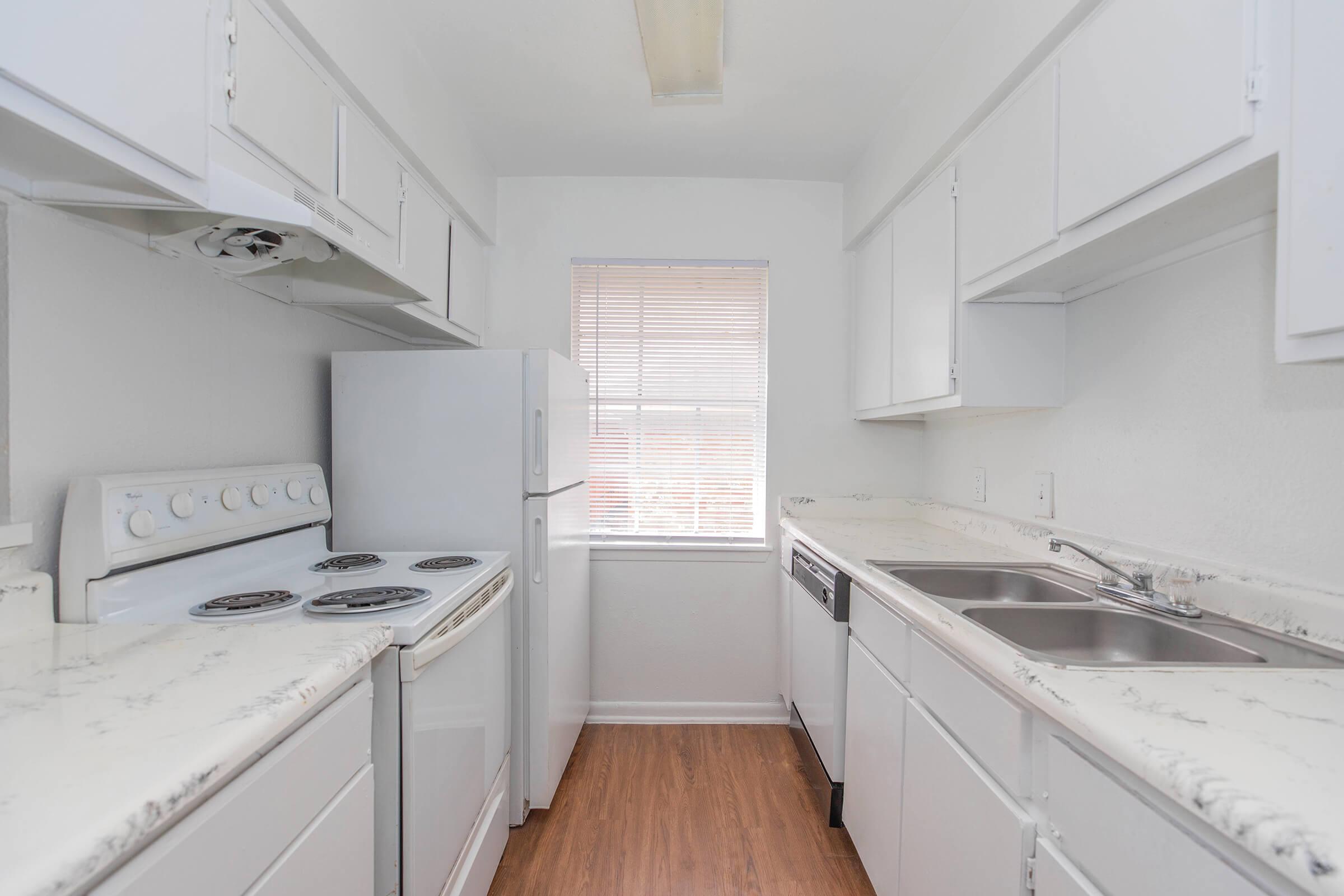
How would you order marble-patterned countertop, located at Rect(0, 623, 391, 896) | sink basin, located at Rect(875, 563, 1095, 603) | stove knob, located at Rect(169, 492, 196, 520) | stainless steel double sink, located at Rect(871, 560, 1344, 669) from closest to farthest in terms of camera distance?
marble-patterned countertop, located at Rect(0, 623, 391, 896) < stainless steel double sink, located at Rect(871, 560, 1344, 669) < stove knob, located at Rect(169, 492, 196, 520) < sink basin, located at Rect(875, 563, 1095, 603)

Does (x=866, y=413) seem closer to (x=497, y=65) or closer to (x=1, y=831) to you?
(x=497, y=65)

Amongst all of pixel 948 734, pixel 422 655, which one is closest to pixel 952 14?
pixel 948 734

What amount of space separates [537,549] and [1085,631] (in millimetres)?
1531

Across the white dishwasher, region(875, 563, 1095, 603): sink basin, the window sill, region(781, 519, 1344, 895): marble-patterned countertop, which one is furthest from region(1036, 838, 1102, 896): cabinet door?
the window sill

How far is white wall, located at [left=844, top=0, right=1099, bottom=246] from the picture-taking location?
4.38ft

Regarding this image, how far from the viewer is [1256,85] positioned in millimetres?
864

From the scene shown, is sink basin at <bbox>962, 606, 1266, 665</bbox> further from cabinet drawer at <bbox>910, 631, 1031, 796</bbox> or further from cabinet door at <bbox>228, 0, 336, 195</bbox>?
cabinet door at <bbox>228, 0, 336, 195</bbox>

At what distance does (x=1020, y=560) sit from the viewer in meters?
1.74

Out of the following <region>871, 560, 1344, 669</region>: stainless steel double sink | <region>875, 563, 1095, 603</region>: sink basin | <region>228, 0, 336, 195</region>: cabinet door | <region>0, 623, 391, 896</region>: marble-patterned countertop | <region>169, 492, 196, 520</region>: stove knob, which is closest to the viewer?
<region>0, 623, 391, 896</region>: marble-patterned countertop

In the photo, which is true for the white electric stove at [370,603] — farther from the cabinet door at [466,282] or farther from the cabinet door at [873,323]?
the cabinet door at [873,323]

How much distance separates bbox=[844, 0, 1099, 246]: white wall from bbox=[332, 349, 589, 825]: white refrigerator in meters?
1.45

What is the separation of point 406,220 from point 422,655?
4.58ft

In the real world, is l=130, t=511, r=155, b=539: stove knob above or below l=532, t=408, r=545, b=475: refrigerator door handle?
below

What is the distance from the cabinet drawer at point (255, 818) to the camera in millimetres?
582
